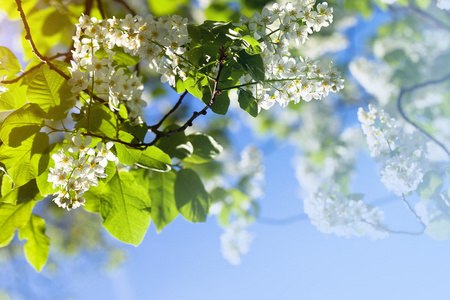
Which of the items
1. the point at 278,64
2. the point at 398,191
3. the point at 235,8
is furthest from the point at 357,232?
the point at 235,8

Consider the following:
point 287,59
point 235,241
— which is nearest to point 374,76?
point 235,241

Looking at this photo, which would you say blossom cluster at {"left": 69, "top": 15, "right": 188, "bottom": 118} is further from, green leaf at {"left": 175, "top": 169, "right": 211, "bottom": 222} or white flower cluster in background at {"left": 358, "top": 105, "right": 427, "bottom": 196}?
white flower cluster in background at {"left": 358, "top": 105, "right": 427, "bottom": 196}

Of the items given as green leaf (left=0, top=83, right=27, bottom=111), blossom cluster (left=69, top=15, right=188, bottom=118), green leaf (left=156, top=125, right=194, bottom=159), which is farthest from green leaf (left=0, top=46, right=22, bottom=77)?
green leaf (left=156, top=125, right=194, bottom=159)

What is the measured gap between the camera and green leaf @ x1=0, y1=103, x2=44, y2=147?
0.43 metres

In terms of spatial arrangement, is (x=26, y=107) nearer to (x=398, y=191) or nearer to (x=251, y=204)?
(x=398, y=191)

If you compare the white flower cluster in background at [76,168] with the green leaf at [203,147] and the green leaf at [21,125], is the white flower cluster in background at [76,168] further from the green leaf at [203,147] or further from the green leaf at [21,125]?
the green leaf at [203,147]

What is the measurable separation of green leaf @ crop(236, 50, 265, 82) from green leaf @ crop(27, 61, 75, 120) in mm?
218

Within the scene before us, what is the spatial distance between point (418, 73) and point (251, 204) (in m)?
1.01

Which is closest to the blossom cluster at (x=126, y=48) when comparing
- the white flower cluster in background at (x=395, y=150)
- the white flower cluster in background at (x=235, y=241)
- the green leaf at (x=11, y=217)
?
the green leaf at (x=11, y=217)

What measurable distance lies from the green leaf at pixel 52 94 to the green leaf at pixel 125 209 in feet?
0.39

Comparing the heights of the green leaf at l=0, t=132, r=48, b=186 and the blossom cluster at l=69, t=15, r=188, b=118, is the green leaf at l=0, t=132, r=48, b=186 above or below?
below

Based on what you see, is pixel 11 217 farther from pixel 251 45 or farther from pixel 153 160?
pixel 251 45

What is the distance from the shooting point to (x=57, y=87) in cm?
46

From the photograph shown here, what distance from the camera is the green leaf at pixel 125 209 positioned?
0.51 meters
